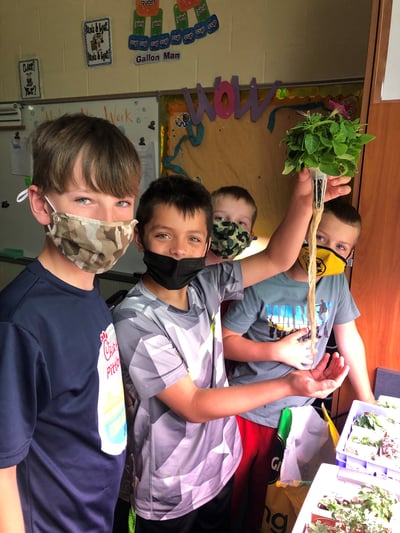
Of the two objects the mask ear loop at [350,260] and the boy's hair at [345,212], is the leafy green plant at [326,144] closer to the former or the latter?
the boy's hair at [345,212]

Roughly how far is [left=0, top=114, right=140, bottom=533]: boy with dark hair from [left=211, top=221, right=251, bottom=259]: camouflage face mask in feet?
2.33

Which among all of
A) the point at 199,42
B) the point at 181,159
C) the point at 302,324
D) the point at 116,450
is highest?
the point at 199,42

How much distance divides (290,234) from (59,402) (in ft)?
2.69

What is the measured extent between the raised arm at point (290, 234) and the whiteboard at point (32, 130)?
5.08 feet

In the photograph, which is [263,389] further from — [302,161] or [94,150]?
[94,150]

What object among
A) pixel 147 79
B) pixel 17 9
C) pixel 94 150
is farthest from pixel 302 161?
pixel 17 9

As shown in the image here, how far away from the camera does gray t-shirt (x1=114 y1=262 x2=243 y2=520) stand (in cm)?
117

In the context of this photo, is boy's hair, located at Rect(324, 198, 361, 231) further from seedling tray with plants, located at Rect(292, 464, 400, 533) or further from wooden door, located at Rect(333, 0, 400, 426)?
seedling tray with plants, located at Rect(292, 464, 400, 533)

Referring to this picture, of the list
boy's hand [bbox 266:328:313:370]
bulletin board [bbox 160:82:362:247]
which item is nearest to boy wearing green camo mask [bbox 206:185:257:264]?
boy's hand [bbox 266:328:313:370]

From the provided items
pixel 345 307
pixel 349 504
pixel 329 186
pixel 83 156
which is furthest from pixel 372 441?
pixel 83 156

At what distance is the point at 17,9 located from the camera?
3162mm

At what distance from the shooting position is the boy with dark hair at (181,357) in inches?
46.0

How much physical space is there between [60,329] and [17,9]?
3197 millimetres

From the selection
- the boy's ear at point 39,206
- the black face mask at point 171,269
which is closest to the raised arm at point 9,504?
the boy's ear at point 39,206
